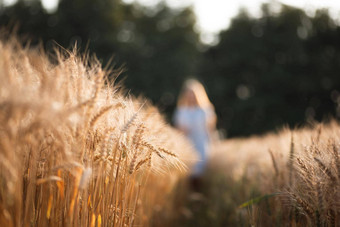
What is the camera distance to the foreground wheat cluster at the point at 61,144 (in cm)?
93

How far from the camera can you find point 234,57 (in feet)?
70.9

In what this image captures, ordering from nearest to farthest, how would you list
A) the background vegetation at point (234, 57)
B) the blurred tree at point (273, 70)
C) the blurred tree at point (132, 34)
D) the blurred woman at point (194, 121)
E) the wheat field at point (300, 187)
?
the wheat field at point (300, 187) < the blurred woman at point (194, 121) < the blurred tree at point (132, 34) < the background vegetation at point (234, 57) < the blurred tree at point (273, 70)

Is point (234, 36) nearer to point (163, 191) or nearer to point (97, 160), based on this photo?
point (163, 191)

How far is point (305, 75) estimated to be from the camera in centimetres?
1975

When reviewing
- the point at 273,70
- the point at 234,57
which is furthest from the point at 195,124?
the point at 234,57

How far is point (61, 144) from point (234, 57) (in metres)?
21.7

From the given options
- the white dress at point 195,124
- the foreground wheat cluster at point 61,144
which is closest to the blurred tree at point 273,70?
the white dress at point 195,124

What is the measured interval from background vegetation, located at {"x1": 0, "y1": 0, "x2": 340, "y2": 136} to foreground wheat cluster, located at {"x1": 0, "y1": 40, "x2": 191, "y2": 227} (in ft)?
53.7

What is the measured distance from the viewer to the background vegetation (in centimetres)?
1811

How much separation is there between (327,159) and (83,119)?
123 cm

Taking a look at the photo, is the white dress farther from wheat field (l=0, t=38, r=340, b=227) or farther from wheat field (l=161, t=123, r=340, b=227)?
wheat field (l=0, t=38, r=340, b=227)

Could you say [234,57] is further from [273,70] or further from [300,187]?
[300,187]

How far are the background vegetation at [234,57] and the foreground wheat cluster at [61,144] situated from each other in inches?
645

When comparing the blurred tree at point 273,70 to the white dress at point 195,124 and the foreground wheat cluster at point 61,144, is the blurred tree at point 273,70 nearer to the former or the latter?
the white dress at point 195,124
